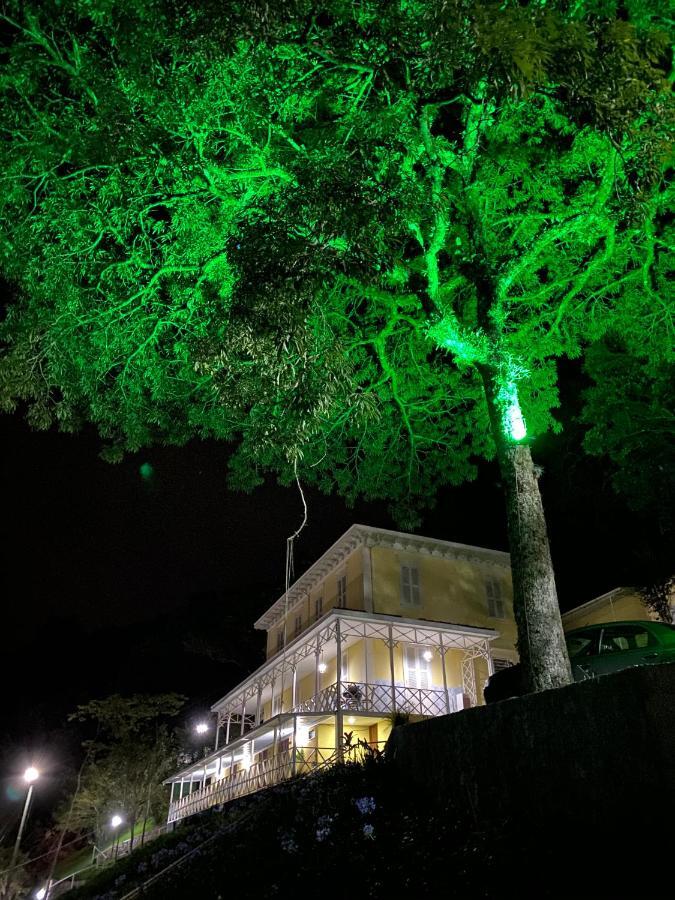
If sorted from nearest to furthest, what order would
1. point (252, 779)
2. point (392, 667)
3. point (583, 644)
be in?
point (583, 644), point (252, 779), point (392, 667)

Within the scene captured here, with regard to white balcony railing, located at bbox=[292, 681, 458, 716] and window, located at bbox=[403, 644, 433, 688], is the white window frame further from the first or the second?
white balcony railing, located at bbox=[292, 681, 458, 716]

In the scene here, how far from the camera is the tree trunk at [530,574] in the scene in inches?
286

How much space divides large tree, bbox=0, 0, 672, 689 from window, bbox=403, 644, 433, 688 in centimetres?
1003

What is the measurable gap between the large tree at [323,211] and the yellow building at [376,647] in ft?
26.7

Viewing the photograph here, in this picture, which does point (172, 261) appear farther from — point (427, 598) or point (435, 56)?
point (427, 598)

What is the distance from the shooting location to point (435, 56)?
585 centimetres

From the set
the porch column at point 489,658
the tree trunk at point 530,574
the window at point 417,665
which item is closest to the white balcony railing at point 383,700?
the window at point 417,665

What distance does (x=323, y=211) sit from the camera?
7.66 meters

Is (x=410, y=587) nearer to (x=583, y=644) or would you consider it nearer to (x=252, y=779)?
(x=252, y=779)

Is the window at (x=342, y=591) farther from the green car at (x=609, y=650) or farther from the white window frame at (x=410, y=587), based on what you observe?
the green car at (x=609, y=650)

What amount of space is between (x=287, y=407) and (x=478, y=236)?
15.2 feet

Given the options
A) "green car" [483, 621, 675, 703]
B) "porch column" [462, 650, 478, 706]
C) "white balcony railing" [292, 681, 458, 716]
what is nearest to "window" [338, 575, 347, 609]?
"white balcony railing" [292, 681, 458, 716]

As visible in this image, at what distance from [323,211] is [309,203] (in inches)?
9.6

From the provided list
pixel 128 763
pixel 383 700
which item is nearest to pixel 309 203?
pixel 383 700
